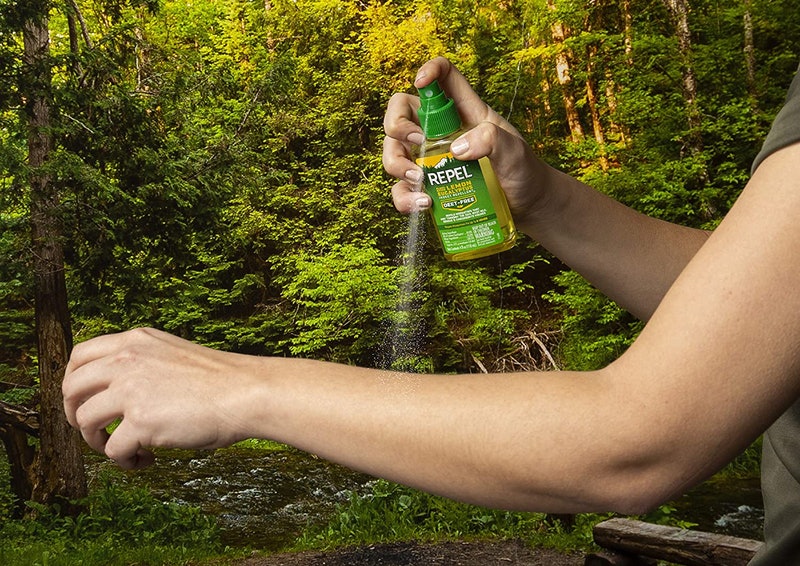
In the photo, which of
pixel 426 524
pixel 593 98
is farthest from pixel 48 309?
pixel 593 98

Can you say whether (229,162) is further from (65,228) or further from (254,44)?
(254,44)

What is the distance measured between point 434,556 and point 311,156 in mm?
6282

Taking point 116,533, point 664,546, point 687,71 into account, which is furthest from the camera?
point 687,71

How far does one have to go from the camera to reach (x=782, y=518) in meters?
0.47

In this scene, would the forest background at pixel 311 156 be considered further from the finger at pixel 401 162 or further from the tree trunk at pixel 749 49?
the finger at pixel 401 162

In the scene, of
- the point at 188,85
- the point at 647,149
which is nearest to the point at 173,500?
the point at 188,85

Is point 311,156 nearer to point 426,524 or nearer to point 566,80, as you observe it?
point 566,80

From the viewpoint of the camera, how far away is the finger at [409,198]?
77cm

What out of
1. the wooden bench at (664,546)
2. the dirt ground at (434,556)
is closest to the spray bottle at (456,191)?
the wooden bench at (664,546)

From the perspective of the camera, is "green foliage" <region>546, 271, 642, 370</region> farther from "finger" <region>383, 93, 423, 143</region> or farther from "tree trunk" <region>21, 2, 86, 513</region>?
"finger" <region>383, 93, 423, 143</region>

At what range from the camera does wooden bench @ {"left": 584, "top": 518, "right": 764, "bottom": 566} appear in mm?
1938

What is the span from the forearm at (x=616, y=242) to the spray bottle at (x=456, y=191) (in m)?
0.05

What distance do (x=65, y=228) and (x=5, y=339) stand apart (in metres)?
2.50

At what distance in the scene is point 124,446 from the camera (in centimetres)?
45
